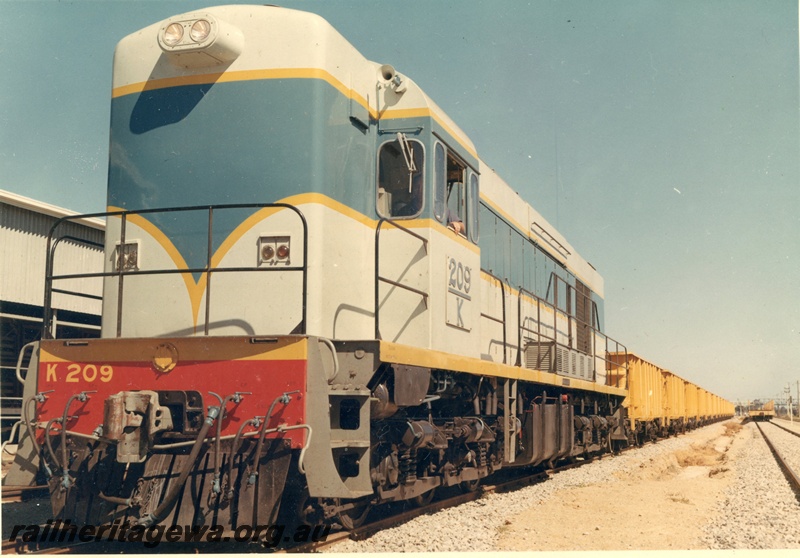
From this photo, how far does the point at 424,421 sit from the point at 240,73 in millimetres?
3257

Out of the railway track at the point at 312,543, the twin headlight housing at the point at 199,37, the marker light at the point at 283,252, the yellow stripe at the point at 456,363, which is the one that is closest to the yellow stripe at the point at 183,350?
the yellow stripe at the point at 456,363

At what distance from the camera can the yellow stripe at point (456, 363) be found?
19.2 ft

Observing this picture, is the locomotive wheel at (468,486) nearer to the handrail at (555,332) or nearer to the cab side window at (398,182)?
the handrail at (555,332)

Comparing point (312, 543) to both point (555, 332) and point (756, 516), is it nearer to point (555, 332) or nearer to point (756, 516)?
point (756, 516)

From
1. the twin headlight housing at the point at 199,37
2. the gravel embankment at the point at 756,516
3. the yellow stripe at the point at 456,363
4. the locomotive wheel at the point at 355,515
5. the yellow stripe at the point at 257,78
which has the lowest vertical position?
the gravel embankment at the point at 756,516

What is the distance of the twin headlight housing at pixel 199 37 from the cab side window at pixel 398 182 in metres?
1.53

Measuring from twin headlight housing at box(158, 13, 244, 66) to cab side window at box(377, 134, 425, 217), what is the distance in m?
1.53

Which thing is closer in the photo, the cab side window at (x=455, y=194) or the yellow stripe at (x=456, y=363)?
the yellow stripe at (x=456, y=363)

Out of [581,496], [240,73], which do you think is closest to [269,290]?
[240,73]

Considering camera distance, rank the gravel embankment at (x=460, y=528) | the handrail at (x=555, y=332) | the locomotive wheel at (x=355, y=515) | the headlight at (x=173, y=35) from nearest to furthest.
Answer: the gravel embankment at (x=460, y=528) < the locomotive wheel at (x=355, y=515) < the headlight at (x=173, y=35) < the handrail at (x=555, y=332)

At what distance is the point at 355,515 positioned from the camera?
6508mm

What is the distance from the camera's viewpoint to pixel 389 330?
6.85 meters

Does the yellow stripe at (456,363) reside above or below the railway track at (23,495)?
above

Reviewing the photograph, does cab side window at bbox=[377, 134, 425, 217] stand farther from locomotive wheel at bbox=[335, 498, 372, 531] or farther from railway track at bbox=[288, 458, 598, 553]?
railway track at bbox=[288, 458, 598, 553]
